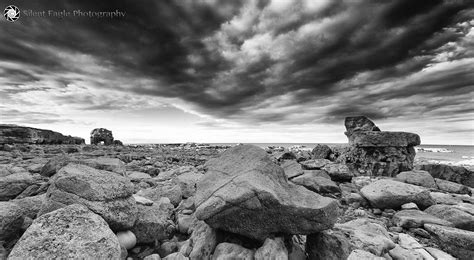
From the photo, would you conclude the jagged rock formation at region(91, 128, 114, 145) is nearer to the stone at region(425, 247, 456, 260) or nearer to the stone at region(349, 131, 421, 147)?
the stone at region(349, 131, 421, 147)

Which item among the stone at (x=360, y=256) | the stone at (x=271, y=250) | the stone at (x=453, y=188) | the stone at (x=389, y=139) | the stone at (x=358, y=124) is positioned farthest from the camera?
the stone at (x=358, y=124)

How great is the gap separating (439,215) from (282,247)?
17.6 feet

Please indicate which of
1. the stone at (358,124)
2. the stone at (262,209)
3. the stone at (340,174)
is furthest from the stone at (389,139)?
the stone at (262,209)

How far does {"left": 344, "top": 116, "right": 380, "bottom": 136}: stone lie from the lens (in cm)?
1539

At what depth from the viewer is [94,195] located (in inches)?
141

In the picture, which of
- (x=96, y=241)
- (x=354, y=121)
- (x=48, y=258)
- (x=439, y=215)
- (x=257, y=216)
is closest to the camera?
(x=48, y=258)

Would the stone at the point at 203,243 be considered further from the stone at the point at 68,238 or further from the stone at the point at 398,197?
the stone at the point at 398,197

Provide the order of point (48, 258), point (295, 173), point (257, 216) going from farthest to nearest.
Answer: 1. point (295, 173)
2. point (257, 216)
3. point (48, 258)

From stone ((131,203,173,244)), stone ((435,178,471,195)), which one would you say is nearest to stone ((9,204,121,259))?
stone ((131,203,173,244))

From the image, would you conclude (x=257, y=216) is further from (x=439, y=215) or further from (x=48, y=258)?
(x=439, y=215)

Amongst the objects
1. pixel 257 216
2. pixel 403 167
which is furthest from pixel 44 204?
pixel 403 167

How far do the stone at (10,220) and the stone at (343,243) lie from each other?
4891mm

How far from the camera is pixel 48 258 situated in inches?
99.0

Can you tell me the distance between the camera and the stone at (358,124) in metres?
15.4
